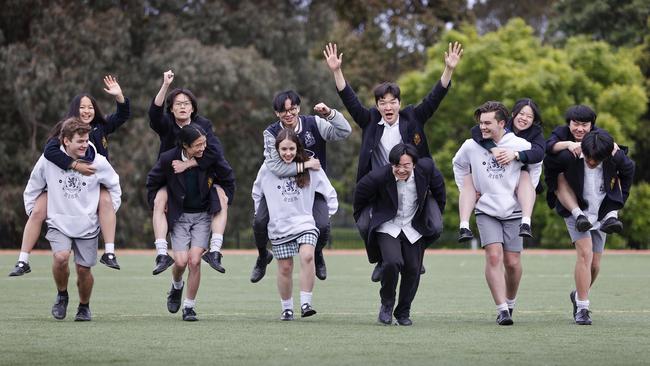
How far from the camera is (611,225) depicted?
1181 centimetres

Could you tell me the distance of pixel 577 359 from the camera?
8.66 metres

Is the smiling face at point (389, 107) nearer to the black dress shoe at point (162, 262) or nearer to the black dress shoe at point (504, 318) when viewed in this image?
the black dress shoe at point (504, 318)

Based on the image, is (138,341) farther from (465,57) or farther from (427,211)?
(465,57)

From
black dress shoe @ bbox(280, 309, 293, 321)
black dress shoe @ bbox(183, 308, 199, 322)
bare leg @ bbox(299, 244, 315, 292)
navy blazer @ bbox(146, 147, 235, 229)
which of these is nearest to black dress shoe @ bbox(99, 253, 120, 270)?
navy blazer @ bbox(146, 147, 235, 229)

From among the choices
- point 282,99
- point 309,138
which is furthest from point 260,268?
point 282,99

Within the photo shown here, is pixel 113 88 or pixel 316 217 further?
pixel 113 88

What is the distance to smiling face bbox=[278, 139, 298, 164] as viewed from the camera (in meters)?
11.8

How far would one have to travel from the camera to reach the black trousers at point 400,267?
1158 cm

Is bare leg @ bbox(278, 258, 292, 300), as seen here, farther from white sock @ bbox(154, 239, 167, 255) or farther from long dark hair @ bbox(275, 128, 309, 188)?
white sock @ bbox(154, 239, 167, 255)

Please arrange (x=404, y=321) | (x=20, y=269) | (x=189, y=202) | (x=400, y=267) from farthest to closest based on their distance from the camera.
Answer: (x=189, y=202) < (x=20, y=269) < (x=400, y=267) < (x=404, y=321)

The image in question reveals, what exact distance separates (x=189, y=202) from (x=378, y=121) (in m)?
1.97

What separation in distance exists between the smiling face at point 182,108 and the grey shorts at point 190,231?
93 centimetres

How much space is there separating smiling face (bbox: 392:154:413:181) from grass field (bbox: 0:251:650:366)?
1.35 meters

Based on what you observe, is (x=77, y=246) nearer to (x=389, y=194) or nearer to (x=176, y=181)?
(x=176, y=181)
